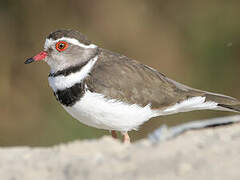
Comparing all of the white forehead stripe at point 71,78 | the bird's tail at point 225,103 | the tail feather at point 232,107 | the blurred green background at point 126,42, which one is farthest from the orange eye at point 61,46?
the blurred green background at point 126,42

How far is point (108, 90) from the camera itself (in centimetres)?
622

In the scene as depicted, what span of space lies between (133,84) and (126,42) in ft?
15.2

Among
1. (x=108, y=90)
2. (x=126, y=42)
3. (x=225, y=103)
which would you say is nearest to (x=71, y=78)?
(x=108, y=90)

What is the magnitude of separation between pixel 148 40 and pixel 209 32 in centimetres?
126

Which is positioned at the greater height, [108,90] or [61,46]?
[61,46]

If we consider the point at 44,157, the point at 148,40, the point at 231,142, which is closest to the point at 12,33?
the point at 148,40

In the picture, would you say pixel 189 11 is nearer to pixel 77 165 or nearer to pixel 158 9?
pixel 158 9

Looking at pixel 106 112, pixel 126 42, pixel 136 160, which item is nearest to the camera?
pixel 136 160

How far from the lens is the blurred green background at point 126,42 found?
10.5 metres

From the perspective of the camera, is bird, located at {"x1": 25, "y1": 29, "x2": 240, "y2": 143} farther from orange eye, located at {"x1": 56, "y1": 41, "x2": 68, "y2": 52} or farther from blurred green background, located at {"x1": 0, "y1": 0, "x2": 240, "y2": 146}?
blurred green background, located at {"x1": 0, "y1": 0, "x2": 240, "y2": 146}

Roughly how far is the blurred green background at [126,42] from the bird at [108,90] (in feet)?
12.3

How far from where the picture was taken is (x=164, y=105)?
6.56 m

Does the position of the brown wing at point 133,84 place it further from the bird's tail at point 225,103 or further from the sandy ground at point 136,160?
the sandy ground at point 136,160

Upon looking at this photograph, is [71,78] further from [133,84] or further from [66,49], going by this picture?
[133,84]
